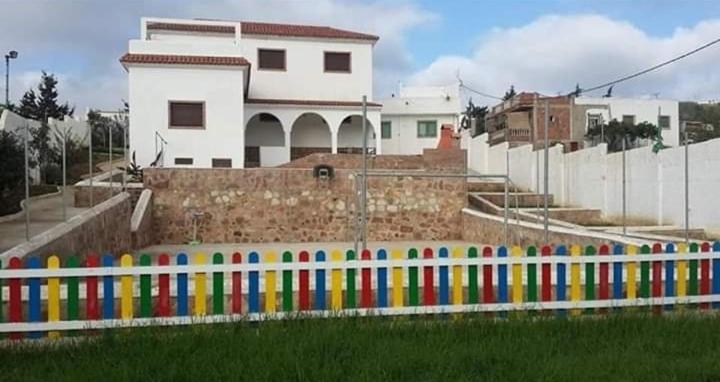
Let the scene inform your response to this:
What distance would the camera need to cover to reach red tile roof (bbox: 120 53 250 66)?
83.6 feet

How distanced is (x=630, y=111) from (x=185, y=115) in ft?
86.3

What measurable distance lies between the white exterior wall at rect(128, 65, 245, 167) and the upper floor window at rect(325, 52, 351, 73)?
24.1 feet

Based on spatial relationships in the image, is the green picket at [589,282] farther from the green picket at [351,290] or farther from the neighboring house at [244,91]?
the neighboring house at [244,91]

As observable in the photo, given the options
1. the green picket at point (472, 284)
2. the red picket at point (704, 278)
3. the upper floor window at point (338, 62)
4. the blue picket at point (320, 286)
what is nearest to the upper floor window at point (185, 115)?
the upper floor window at point (338, 62)

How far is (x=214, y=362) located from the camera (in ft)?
14.3

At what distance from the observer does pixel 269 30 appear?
32.3 m

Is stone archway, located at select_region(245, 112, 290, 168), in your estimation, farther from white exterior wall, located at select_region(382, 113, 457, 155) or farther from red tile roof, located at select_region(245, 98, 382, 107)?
white exterior wall, located at select_region(382, 113, 457, 155)

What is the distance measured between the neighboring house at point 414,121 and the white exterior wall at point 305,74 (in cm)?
582

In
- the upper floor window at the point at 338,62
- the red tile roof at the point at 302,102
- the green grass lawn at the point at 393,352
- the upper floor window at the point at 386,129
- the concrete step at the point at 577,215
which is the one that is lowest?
the green grass lawn at the point at 393,352

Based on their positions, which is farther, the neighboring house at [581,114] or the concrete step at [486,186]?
the neighboring house at [581,114]

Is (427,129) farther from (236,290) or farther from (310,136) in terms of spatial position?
(236,290)

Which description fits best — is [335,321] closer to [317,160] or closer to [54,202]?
[54,202]

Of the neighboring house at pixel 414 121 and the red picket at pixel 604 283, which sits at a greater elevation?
the neighboring house at pixel 414 121

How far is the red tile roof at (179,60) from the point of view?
25.5 meters
